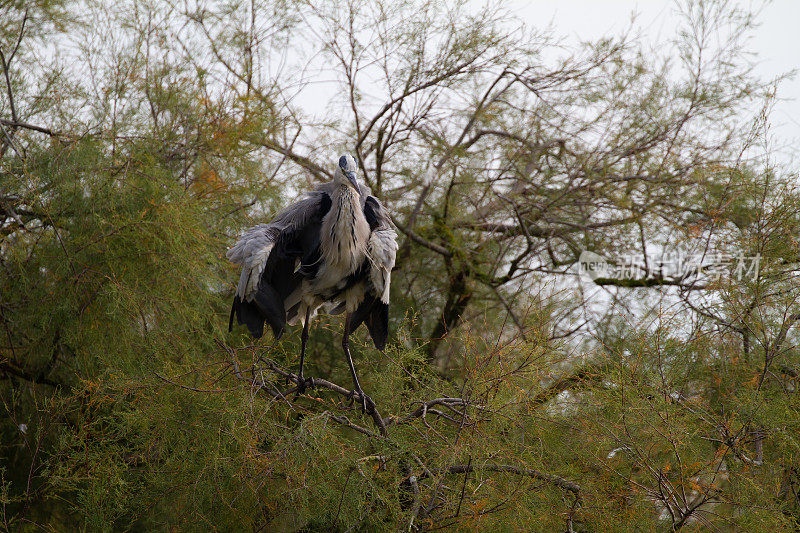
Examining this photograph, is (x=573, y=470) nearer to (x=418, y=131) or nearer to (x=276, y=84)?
(x=418, y=131)

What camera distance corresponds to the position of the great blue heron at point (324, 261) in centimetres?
331

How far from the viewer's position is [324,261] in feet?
11.7

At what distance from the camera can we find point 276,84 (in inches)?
207

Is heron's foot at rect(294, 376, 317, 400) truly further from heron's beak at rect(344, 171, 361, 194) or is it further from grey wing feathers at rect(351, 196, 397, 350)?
heron's beak at rect(344, 171, 361, 194)

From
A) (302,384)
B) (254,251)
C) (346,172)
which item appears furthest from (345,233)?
(302,384)

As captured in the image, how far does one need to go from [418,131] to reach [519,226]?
986 mm

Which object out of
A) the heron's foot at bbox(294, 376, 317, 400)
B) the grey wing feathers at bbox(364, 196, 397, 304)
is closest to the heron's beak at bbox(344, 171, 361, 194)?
the grey wing feathers at bbox(364, 196, 397, 304)

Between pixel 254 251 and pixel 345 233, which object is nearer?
pixel 254 251

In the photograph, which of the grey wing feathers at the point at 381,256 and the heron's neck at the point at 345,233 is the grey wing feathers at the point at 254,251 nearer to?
the heron's neck at the point at 345,233

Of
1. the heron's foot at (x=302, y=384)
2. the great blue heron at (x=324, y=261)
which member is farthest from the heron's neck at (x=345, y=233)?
the heron's foot at (x=302, y=384)

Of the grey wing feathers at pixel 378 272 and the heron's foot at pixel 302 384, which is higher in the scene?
the grey wing feathers at pixel 378 272

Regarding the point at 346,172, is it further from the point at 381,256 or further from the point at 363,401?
the point at 363,401

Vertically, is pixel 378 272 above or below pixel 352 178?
below

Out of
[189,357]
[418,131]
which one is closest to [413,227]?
[418,131]
